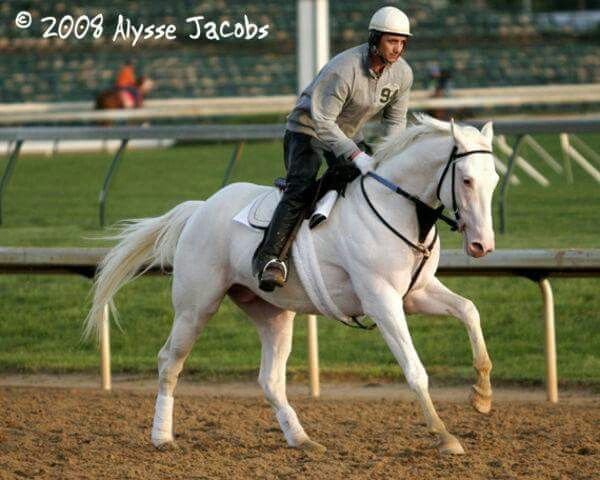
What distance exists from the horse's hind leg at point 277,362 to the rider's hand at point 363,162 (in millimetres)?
1029

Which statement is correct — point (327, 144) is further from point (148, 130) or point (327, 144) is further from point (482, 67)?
point (482, 67)

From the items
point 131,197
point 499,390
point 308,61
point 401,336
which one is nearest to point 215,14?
point 308,61

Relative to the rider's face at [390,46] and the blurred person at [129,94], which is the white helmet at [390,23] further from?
the blurred person at [129,94]

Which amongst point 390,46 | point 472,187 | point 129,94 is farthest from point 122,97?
point 472,187

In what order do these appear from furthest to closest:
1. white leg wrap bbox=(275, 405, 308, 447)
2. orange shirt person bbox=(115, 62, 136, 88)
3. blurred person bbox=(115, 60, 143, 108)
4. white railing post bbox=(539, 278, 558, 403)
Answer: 1. orange shirt person bbox=(115, 62, 136, 88)
2. blurred person bbox=(115, 60, 143, 108)
3. white railing post bbox=(539, 278, 558, 403)
4. white leg wrap bbox=(275, 405, 308, 447)

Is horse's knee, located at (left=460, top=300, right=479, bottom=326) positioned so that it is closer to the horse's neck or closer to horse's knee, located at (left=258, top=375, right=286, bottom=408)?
the horse's neck

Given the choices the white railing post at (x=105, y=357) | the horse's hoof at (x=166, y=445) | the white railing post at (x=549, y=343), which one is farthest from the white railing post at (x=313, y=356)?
the horse's hoof at (x=166, y=445)

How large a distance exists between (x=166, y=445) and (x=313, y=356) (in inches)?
73.3

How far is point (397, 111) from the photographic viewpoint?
23.6ft

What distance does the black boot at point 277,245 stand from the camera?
6867 millimetres

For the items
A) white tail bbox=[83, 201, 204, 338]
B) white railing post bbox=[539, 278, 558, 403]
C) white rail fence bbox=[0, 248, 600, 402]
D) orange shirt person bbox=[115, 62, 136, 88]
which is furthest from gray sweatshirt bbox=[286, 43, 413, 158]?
orange shirt person bbox=[115, 62, 136, 88]

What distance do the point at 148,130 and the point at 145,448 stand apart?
666 centimetres

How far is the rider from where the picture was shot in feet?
22.3

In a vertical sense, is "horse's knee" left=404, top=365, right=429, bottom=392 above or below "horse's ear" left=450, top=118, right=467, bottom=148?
below
